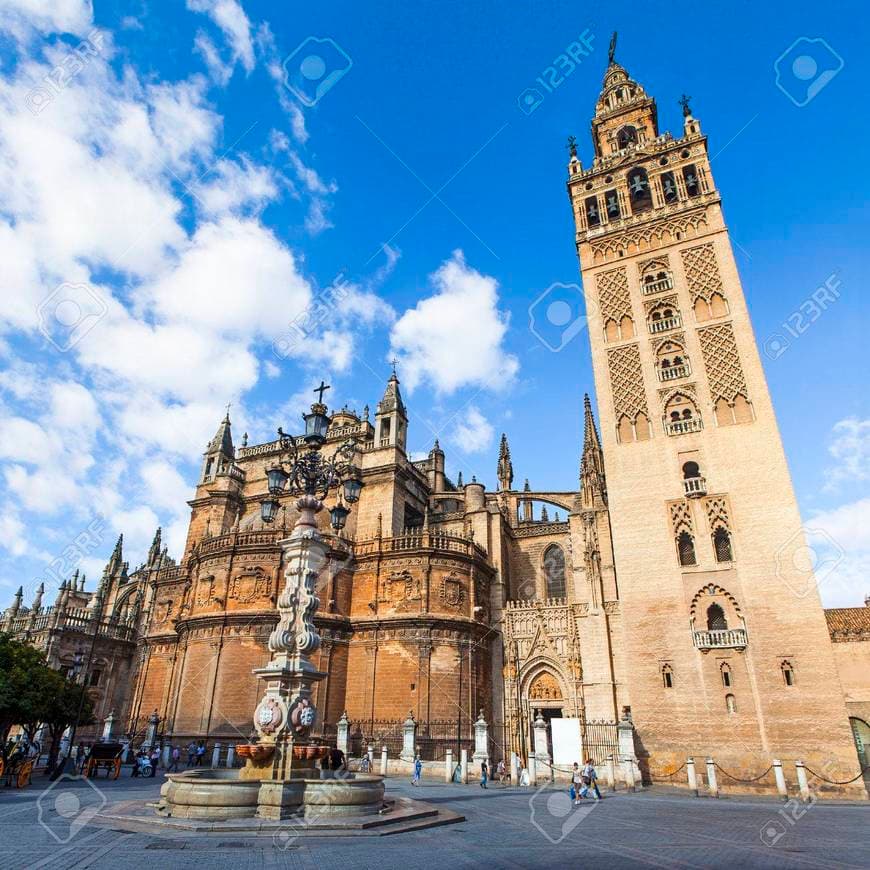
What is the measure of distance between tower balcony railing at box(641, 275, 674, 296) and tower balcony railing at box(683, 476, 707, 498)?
1038 cm

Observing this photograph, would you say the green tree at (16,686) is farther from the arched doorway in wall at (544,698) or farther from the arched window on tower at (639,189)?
the arched window on tower at (639,189)

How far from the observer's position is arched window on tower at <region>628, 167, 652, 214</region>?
35062 millimetres

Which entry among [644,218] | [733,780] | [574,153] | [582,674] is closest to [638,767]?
[733,780]

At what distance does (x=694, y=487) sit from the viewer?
26.2 metres

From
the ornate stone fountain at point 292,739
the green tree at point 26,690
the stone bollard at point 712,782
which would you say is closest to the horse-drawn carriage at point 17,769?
the green tree at point 26,690

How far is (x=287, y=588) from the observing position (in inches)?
481

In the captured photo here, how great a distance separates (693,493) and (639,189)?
63.3 feet

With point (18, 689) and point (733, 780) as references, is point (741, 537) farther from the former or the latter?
point (18, 689)

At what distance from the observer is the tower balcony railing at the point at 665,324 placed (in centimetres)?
2958

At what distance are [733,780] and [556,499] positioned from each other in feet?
60.9

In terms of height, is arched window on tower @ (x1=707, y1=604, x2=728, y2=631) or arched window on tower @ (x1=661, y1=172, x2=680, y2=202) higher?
arched window on tower @ (x1=661, y1=172, x2=680, y2=202)

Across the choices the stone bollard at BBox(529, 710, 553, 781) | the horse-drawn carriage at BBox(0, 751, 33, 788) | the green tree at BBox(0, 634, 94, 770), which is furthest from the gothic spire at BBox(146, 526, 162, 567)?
the stone bollard at BBox(529, 710, 553, 781)

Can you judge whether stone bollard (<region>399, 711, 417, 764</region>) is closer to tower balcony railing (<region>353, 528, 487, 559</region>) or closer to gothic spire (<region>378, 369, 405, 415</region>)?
tower balcony railing (<region>353, 528, 487, 559</region>)

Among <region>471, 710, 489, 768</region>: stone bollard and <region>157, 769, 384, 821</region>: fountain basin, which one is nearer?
<region>157, 769, 384, 821</region>: fountain basin
